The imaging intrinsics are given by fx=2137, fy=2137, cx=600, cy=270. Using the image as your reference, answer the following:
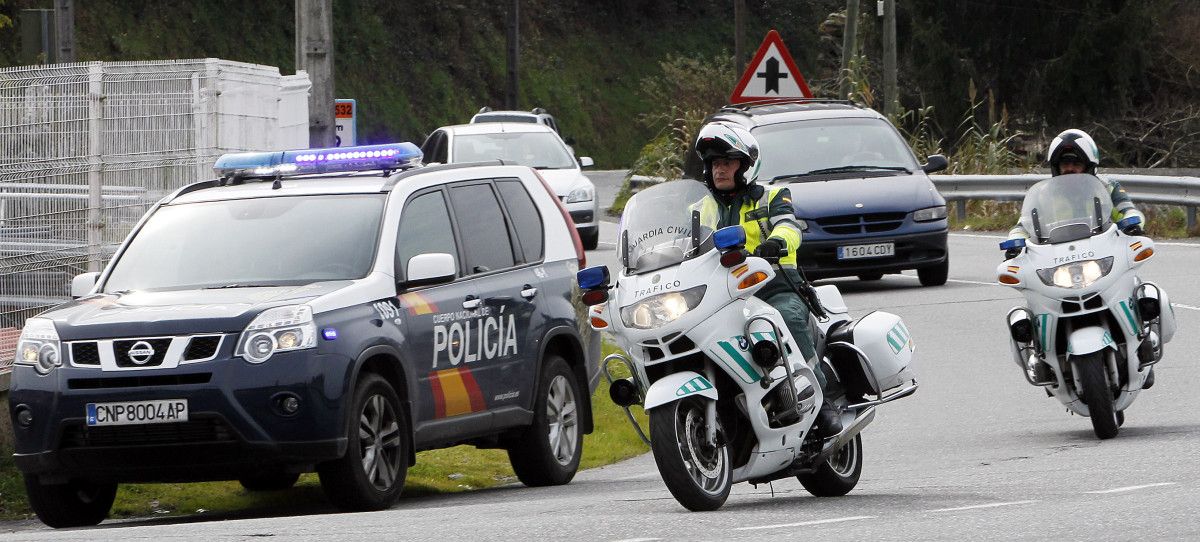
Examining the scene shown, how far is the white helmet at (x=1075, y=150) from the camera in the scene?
12.0 meters

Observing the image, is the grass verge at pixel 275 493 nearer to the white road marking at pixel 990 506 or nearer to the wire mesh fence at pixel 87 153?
the wire mesh fence at pixel 87 153

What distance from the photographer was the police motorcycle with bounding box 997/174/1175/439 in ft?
37.4

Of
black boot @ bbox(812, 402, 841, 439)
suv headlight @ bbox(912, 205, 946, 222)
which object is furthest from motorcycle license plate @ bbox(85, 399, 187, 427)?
suv headlight @ bbox(912, 205, 946, 222)

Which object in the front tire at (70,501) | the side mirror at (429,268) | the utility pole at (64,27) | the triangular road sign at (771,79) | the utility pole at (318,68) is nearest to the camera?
the front tire at (70,501)

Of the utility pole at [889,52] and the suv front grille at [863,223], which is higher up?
the utility pole at [889,52]

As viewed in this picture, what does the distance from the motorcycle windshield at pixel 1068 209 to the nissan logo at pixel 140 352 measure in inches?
194

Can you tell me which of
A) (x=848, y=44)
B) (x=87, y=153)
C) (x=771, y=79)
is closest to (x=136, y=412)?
(x=87, y=153)

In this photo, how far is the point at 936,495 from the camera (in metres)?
9.34

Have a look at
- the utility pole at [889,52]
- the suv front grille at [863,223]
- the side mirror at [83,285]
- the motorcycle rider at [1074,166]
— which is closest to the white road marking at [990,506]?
the motorcycle rider at [1074,166]

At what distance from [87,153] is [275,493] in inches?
148

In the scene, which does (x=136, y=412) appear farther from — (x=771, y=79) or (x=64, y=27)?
(x=64, y=27)

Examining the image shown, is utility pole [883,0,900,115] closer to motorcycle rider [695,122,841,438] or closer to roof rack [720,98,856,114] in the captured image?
roof rack [720,98,856,114]

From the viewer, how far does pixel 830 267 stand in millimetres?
19531

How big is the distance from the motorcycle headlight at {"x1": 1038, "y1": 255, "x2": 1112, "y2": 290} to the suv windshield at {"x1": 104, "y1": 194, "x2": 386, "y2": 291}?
3.67 meters
